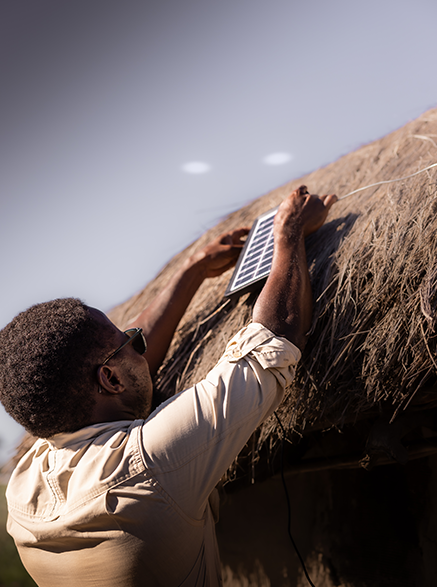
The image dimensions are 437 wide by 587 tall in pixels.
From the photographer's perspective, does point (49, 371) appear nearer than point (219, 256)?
Yes

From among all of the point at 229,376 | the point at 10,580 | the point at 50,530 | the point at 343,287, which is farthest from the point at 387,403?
the point at 10,580

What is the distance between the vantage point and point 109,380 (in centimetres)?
147

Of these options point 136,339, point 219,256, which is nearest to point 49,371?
point 136,339

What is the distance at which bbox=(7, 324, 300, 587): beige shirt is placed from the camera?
120 cm

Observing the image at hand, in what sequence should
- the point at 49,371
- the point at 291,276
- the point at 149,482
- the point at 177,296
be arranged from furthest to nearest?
1. the point at 177,296
2. the point at 291,276
3. the point at 49,371
4. the point at 149,482

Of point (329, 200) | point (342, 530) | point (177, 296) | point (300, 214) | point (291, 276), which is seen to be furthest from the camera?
point (177, 296)

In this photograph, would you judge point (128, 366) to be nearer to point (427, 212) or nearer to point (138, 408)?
point (138, 408)

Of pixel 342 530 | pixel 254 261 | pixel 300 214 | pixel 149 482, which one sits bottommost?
pixel 342 530

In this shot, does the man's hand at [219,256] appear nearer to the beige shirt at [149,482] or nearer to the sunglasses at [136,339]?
the sunglasses at [136,339]

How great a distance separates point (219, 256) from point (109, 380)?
107 cm

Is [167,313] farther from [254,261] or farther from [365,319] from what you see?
[365,319]

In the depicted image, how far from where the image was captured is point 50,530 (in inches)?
50.3

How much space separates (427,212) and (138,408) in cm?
129

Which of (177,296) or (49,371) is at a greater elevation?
(49,371)
